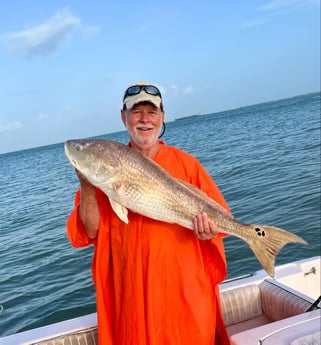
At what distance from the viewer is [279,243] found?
9.79 feet

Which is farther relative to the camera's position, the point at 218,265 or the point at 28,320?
the point at 28,320

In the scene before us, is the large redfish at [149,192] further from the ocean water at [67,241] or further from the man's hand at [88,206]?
the ocean water at [67,241]

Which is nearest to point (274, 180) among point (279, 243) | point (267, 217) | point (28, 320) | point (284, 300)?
point (267, 217)

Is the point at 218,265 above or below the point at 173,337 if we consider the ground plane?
above

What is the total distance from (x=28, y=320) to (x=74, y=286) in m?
1.24

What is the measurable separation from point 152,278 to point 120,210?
0.53 m

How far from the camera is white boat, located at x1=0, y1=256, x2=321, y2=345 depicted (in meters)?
3.06

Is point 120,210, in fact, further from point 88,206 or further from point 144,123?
point 144,123

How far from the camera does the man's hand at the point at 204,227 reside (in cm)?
285

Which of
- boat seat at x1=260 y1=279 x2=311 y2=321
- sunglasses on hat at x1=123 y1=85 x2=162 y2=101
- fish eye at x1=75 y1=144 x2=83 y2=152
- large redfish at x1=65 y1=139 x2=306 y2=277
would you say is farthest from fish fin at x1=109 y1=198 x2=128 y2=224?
boat seat at x1=260 y1=279 x2=311 y2=321

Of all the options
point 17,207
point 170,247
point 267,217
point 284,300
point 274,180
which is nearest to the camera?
point 170,247

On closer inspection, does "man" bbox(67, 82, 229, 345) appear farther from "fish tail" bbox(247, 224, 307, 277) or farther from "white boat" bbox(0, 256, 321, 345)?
"white boat" bbox(0, 256, 321, 345)

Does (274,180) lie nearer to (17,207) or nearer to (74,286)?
(74,286)

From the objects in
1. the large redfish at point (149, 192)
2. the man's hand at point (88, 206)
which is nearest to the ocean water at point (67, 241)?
the man's hand at point (88, 206)
